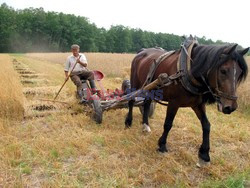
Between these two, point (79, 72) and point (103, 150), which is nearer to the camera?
point (103, 150)

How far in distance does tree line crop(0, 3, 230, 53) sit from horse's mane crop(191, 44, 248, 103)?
66.1 meters

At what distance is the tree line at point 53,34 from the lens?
216 ft

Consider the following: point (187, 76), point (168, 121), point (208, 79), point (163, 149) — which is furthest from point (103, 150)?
point (208, 79)

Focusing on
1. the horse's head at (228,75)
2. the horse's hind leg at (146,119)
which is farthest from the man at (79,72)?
the horse's head at (228,75)

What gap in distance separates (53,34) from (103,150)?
75981 millimetres

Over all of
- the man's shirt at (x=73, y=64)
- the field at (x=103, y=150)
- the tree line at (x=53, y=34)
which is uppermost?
the tree line at (x=53, y=34)

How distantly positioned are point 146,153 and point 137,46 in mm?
94076

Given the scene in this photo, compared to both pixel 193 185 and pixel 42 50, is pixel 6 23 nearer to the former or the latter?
pixel 42 50

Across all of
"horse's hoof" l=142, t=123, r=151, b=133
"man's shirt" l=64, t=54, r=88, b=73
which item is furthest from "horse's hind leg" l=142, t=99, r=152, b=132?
"man's shirt" l=64, t=54, r=88, b=73

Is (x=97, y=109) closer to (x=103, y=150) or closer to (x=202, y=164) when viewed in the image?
(x=103, y=150)

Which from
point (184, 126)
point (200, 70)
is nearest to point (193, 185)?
point (200, 70)

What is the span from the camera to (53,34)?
246 ft

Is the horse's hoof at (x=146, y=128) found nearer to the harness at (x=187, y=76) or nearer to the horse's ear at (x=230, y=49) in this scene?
the harness at (x=187, y=76)

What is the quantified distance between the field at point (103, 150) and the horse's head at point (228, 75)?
2.84 ft
